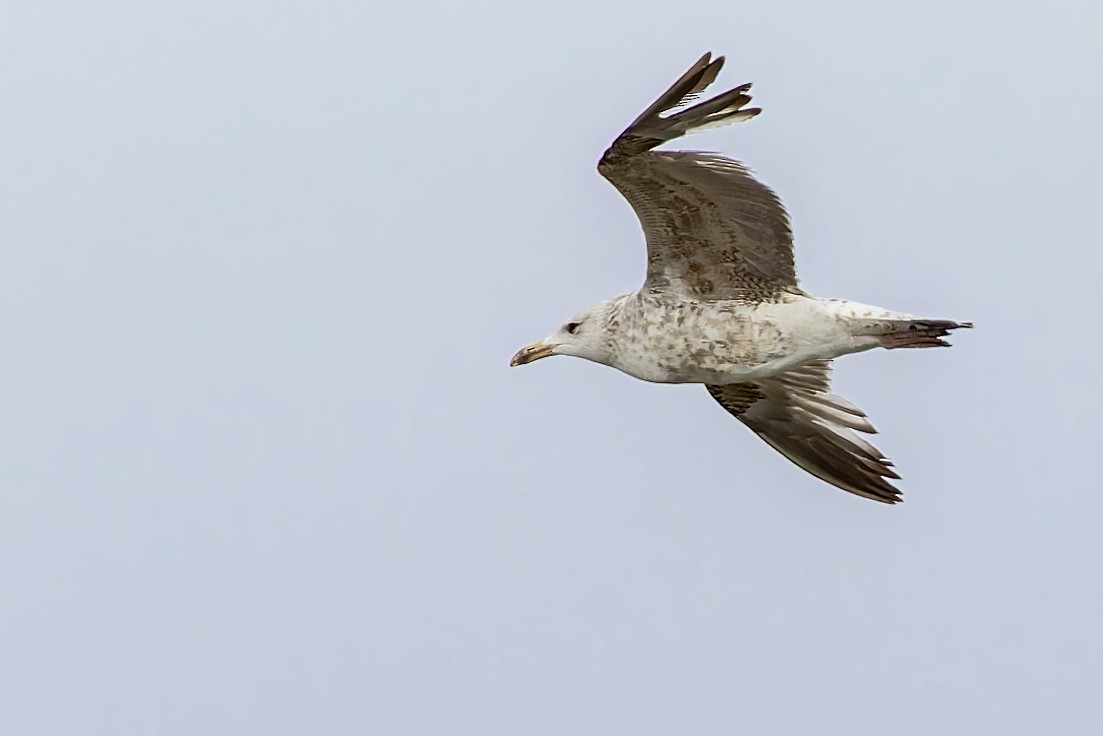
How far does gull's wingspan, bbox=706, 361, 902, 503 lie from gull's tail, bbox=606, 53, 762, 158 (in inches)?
139

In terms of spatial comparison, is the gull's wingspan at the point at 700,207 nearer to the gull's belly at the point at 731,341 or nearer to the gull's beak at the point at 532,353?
the gull's belly at the point at 731,341

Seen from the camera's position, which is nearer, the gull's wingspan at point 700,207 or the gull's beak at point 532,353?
the gull's wingspan at point 700,207

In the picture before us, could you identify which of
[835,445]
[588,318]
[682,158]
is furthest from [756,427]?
[682,158]

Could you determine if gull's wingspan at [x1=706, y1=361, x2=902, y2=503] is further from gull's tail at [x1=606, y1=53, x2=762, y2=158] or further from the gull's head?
gull's tail at [x1=606, y1=53, x2=762, y2=158]

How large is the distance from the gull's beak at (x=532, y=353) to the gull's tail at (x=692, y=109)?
2.63m

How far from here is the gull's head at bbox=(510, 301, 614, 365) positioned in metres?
15.3

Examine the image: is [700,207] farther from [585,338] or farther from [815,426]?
[815,426]

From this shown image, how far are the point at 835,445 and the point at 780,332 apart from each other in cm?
224

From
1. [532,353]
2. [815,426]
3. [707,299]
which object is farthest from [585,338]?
[815,426]

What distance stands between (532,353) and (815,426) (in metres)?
2.49

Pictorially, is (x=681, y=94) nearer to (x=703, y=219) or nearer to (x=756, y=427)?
(x=703, y=219)

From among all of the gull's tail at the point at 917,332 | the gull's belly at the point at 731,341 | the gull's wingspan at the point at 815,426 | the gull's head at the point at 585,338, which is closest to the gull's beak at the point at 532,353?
the gull's head at the point at 585,338

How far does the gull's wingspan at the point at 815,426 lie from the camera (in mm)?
16547

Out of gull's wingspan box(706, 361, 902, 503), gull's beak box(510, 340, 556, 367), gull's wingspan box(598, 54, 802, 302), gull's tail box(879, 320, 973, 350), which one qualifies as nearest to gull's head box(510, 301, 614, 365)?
gull's beak box(510, 340, 556, 367)
